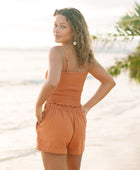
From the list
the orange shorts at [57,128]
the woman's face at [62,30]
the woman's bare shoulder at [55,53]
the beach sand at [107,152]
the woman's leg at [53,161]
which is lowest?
the beach sand at [107,152]

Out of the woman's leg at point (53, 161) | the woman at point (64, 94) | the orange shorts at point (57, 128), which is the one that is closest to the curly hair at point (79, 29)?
the woman at point (64, 94)

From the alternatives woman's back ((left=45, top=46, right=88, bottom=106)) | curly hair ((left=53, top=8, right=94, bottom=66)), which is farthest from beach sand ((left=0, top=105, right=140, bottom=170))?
curly hair ((left=53, top=8, right=94, bottom=66))

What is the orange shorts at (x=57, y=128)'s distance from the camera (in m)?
2.17

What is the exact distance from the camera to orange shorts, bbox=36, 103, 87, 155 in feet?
7.12

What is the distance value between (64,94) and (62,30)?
0.45m

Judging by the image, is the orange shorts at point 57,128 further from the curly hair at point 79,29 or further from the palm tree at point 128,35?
the palm tree at point 128,35

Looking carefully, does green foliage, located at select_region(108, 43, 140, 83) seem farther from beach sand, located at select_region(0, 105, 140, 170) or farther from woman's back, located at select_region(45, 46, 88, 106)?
woman's back, located at select_region(45, 46, 88, 106)

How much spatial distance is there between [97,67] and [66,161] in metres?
0.73

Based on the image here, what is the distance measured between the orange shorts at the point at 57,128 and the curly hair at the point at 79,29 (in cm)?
35

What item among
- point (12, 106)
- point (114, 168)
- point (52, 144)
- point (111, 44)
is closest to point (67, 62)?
point (52, 144)

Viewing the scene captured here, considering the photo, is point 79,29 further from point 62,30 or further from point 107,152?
point 107,152

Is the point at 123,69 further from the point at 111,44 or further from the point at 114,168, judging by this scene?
the point at 114,168

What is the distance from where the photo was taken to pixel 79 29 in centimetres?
229

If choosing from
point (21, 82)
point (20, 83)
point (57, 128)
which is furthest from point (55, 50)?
point (21, 82)
